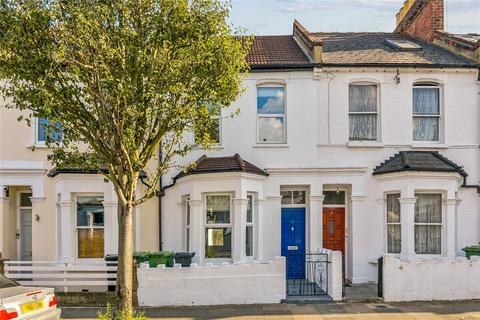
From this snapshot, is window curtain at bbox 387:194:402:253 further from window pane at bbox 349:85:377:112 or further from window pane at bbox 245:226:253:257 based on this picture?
window pane at bbox 245:226:253:257

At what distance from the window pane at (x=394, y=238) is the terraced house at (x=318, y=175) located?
0.09 feet

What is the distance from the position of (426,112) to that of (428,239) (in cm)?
371

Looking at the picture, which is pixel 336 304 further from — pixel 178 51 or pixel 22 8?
pixel 22 8

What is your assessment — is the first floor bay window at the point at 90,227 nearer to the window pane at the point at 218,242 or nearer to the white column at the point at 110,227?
the white column at the point at 110,227

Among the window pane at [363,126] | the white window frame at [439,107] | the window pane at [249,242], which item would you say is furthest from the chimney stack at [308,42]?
the window pane at [249,242]

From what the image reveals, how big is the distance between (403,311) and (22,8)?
30.8 feet

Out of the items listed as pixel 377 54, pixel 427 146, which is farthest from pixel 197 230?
pixel 377 54

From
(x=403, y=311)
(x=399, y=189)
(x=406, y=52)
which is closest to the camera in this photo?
(x=403, y=311)

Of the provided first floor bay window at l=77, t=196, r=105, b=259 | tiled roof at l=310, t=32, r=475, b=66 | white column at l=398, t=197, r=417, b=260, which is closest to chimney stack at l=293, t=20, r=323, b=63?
tiled roof at l=310, t=32, r=475, b=66

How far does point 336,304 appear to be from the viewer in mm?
11891

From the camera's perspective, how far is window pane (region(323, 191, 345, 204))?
609 inches

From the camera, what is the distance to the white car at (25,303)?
24.3 ft

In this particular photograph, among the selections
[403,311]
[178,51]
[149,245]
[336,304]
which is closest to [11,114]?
[149,245]

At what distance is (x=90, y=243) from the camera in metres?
14.7
